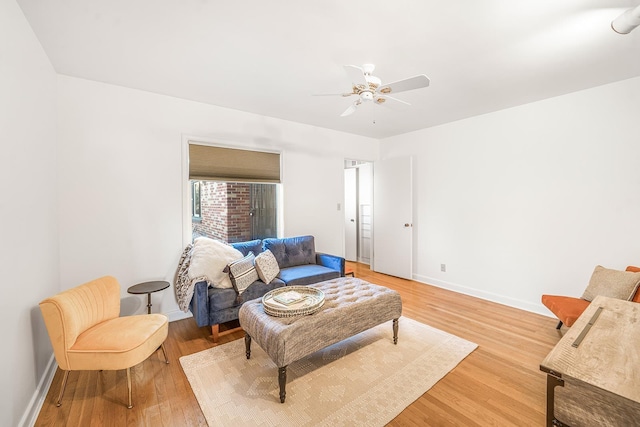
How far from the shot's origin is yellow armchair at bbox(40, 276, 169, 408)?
1787 millimetres

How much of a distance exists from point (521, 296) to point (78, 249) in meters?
5.25

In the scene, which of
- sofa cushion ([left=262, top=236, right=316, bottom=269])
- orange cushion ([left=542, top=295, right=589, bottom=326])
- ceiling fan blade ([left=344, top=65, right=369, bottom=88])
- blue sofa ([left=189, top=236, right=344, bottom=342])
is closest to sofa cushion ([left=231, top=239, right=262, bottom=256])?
blue sofa ([left=189, top=236, right=344, bottom=342])

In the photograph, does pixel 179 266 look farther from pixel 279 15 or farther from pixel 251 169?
pixel 279 15

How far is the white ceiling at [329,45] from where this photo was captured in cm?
177

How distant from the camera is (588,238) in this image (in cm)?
309

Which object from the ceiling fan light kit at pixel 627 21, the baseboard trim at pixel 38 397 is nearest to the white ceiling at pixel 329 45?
the ceiling fan light kit at pixel 627 21

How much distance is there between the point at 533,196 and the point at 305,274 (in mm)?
3104

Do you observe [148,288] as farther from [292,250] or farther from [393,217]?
[393,217]

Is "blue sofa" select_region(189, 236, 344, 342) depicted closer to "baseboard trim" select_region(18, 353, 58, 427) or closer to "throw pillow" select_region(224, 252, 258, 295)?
"throw pillow" select_region(224, 252, 258, 295)

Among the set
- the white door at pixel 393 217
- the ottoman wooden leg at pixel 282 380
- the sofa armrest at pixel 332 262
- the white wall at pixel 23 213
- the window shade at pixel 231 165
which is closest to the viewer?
the white wall at pixel 23 213

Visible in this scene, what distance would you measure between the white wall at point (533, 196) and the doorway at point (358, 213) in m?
1.49

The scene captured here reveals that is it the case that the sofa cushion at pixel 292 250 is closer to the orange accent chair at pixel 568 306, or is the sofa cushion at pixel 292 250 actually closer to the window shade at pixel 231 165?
the window shade at pixel 231 165

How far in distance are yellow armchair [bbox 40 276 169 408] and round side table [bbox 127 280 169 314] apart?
1.32 ft

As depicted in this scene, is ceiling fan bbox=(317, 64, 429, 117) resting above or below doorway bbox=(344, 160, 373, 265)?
above
